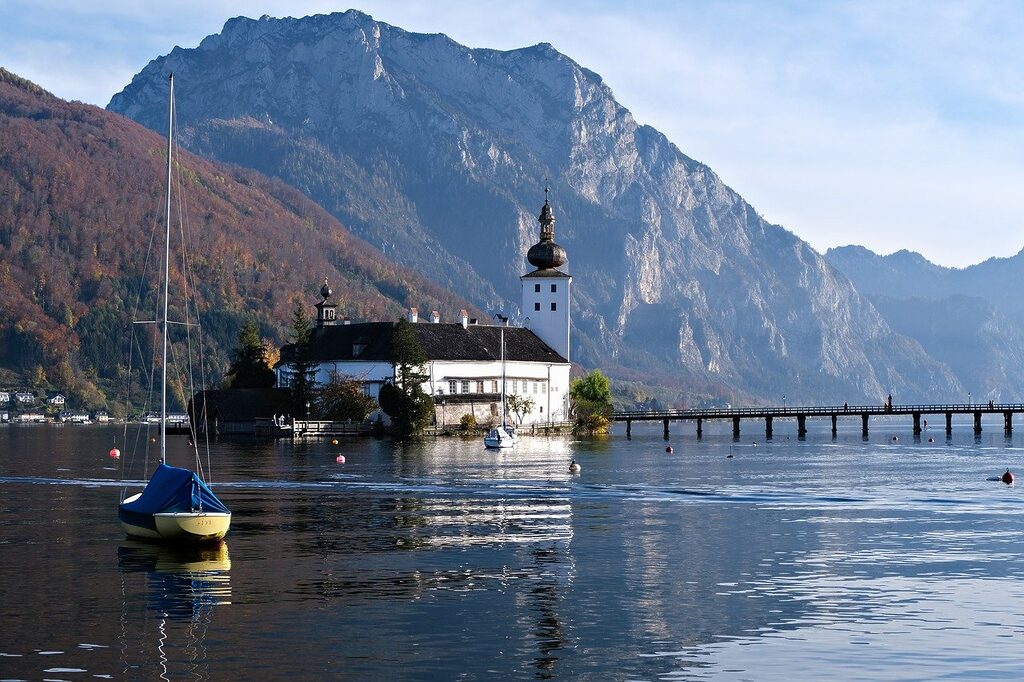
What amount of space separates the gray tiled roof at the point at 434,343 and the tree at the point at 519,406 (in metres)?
4.22

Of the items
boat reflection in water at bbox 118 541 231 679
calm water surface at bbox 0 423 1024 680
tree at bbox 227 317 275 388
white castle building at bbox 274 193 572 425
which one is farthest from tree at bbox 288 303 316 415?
boat reflection in water at bbox 118 541 231 679

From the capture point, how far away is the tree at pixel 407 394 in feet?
509

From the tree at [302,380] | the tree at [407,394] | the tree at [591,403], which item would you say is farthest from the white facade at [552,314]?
the tree at [407,394]

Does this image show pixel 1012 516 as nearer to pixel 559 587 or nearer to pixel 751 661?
pixel 559 587

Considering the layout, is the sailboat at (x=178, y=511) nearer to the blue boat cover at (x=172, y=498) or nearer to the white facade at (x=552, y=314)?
the blue boat cover at (x=172, y=498)

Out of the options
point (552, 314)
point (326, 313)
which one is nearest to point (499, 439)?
point (552, 314)

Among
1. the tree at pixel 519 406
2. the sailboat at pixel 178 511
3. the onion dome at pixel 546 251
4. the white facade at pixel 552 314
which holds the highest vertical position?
the onion dome at pixel 546 251

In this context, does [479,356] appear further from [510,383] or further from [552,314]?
[552,314]

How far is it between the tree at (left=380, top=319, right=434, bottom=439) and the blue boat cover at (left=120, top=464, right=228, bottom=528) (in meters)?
103

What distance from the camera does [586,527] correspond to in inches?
2312

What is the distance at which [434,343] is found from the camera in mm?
166625

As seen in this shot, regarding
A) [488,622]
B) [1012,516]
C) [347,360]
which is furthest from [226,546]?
[347,360]

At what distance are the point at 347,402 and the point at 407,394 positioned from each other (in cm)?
675

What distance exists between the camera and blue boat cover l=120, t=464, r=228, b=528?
163 feet
